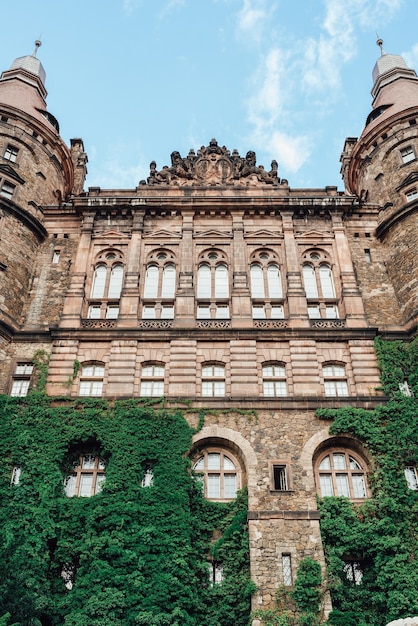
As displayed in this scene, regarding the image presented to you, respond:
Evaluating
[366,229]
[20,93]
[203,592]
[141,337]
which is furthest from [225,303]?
[20,93]

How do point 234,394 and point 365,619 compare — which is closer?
point 365,619

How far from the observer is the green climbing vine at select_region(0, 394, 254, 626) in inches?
853

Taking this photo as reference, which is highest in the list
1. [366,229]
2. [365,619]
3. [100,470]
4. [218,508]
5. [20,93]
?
[20,93]

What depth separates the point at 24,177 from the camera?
36156 millimetres

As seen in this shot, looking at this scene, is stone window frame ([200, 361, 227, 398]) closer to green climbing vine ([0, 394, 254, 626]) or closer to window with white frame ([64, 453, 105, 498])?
green climbing vine ([0, 394, 254, 626])

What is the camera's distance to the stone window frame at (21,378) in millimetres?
28688

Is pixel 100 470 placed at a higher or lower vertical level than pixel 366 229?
lower

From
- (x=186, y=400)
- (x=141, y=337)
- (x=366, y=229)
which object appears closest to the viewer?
(x=186, y=400)

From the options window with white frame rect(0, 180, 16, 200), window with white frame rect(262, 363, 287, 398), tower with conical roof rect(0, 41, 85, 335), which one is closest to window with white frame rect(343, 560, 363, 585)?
window with white frame rect(262, 363, 287, 398)

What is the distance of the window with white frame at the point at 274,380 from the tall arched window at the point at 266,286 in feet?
10.4

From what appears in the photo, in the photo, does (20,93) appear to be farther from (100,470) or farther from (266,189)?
(100,470)

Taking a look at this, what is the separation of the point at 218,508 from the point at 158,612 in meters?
4.97

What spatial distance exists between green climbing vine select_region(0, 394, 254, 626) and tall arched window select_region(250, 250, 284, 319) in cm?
779

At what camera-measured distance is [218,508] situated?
82.7 feet
